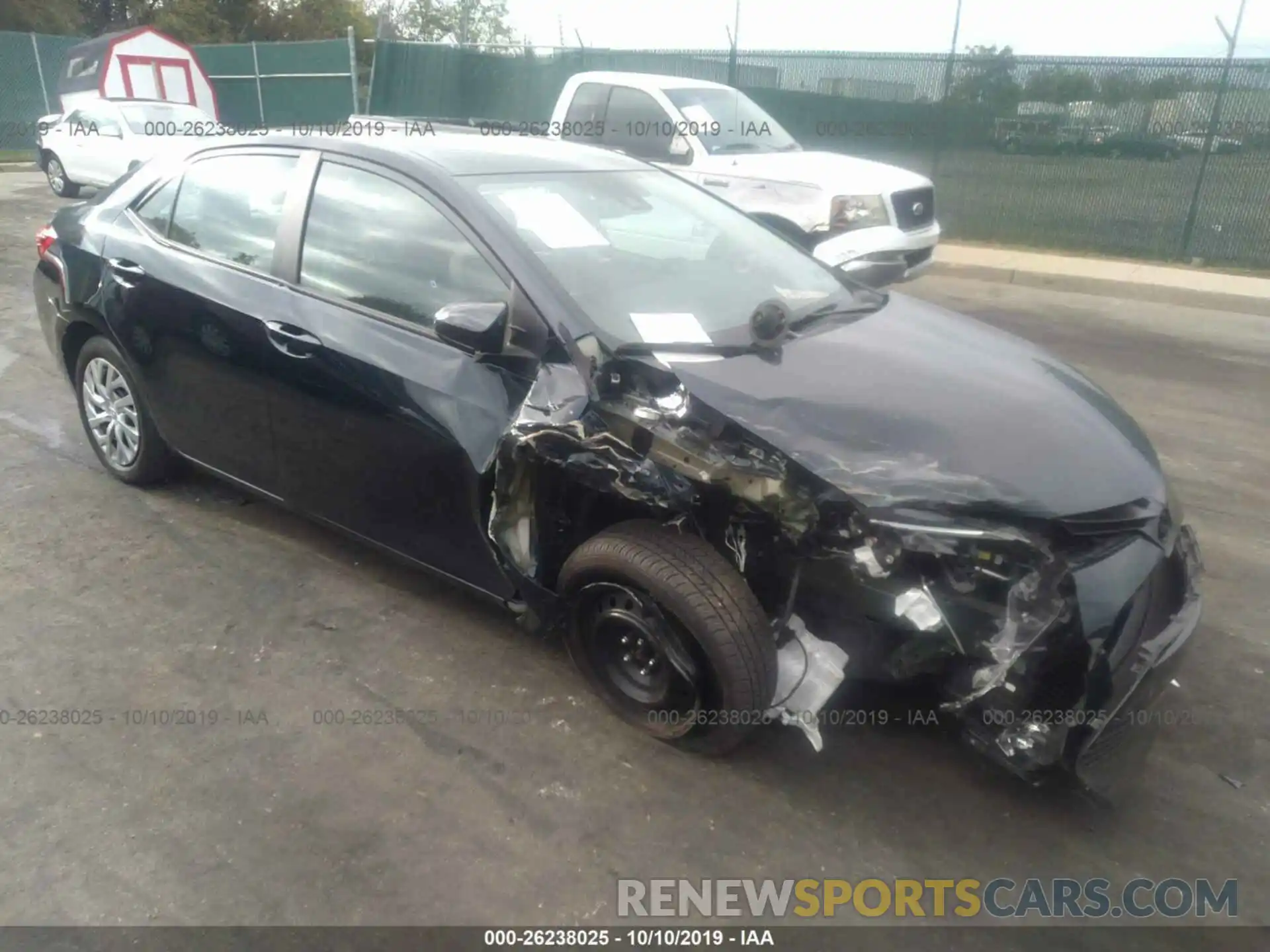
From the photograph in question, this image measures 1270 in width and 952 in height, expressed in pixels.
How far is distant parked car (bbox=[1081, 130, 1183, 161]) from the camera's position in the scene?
12.0 metres

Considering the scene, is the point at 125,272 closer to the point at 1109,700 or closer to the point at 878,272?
the point at 878,272

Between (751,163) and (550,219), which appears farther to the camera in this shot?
(751,163)

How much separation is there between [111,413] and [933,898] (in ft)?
13.0

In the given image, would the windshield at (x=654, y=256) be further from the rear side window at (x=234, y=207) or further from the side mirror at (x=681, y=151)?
the side mirror at (x=681, y=151)

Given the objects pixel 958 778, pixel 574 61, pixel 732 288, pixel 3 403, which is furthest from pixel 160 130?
pixel 958 778

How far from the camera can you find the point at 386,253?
11.0 feet

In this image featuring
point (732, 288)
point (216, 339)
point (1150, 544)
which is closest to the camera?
point (1150, 544)

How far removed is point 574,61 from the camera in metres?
16.3

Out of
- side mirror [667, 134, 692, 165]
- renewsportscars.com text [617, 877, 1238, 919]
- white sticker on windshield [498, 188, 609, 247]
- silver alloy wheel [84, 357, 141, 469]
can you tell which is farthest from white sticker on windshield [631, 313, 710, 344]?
side mirror [667, 134, 692, 165]

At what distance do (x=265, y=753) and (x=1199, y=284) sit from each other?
1068cm

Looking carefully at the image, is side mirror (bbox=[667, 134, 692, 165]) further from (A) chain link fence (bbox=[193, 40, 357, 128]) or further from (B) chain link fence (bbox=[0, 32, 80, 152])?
(B) chain link fence (bbox=[0, 32, 80, 152])

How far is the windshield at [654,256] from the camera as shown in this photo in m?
3.07

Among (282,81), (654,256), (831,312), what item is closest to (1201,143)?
(831,312)

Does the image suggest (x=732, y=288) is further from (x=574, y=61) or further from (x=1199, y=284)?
(x=574, y=61)
